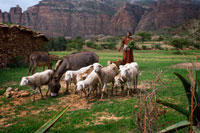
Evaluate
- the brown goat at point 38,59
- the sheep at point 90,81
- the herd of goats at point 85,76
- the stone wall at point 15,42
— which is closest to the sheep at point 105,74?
the herd of goats at point 85,76

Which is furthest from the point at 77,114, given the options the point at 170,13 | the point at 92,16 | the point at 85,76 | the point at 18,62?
the point at 92,16

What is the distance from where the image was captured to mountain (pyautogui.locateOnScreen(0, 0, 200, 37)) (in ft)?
455

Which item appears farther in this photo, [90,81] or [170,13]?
[170,13]

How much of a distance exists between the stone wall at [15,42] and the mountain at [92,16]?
128 metres

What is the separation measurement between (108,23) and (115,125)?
172 meters

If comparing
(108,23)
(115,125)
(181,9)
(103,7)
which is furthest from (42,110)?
(103,7)

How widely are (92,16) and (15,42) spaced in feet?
517

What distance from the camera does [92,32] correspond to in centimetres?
16188

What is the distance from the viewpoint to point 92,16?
165875 millimetres

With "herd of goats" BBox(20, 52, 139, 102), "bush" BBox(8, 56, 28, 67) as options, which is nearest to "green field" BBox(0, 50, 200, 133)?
"herd of goats" BBox(20, 52, 139, 102)

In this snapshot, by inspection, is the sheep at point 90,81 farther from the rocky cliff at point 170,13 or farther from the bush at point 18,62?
the rocky cliff at point 170,13

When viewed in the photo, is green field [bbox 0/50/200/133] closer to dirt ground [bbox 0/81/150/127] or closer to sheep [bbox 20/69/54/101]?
dirt ground [bbox 0/81/150/127]

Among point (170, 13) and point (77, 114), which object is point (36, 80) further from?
point (170, 13)

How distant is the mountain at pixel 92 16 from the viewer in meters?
139
